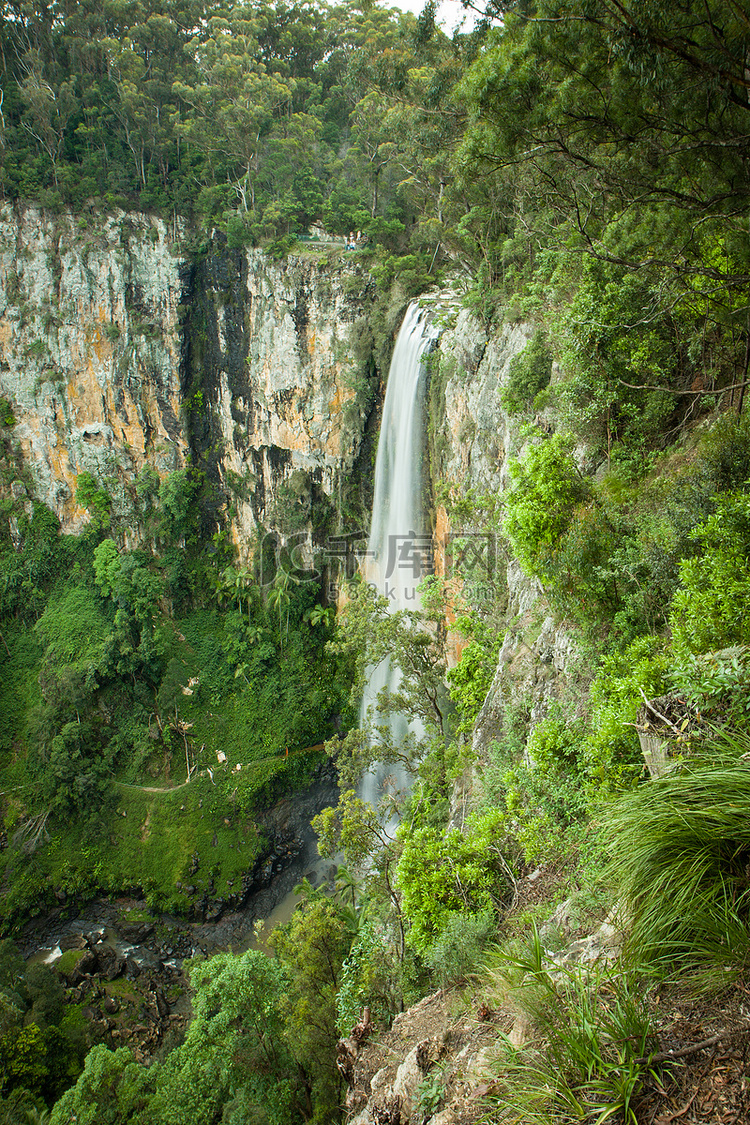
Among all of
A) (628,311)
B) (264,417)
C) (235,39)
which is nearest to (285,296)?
(264,417)

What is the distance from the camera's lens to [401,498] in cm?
1742

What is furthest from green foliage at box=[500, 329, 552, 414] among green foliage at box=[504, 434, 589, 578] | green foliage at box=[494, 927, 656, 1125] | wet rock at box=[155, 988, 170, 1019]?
wet rock at box=[155, 988, 170, 1019]

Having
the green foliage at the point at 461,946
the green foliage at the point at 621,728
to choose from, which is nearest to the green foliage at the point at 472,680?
the green foliage at the point at 461,946

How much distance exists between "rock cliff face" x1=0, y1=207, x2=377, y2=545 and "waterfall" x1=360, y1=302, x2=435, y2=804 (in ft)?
10.7

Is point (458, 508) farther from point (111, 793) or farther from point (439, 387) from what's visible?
point (111, 793)

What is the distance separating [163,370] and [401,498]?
13.9m

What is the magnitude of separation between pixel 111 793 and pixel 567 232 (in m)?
21.8

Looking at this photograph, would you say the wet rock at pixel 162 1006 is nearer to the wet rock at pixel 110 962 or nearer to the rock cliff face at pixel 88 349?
the wet rock at pixel 110 962

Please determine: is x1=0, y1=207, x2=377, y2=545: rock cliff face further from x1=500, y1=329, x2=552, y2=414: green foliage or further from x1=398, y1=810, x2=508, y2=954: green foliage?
x1=398, y1=810, x2=508, y2=954: green foliage

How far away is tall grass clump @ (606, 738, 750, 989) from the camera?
2316 mm

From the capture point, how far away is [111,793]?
69.4ft

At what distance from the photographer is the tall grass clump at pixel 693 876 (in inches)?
91.2

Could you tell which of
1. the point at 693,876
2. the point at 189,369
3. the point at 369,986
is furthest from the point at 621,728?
the point at 189,369

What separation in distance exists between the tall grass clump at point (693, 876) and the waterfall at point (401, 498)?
13224 millimetres
